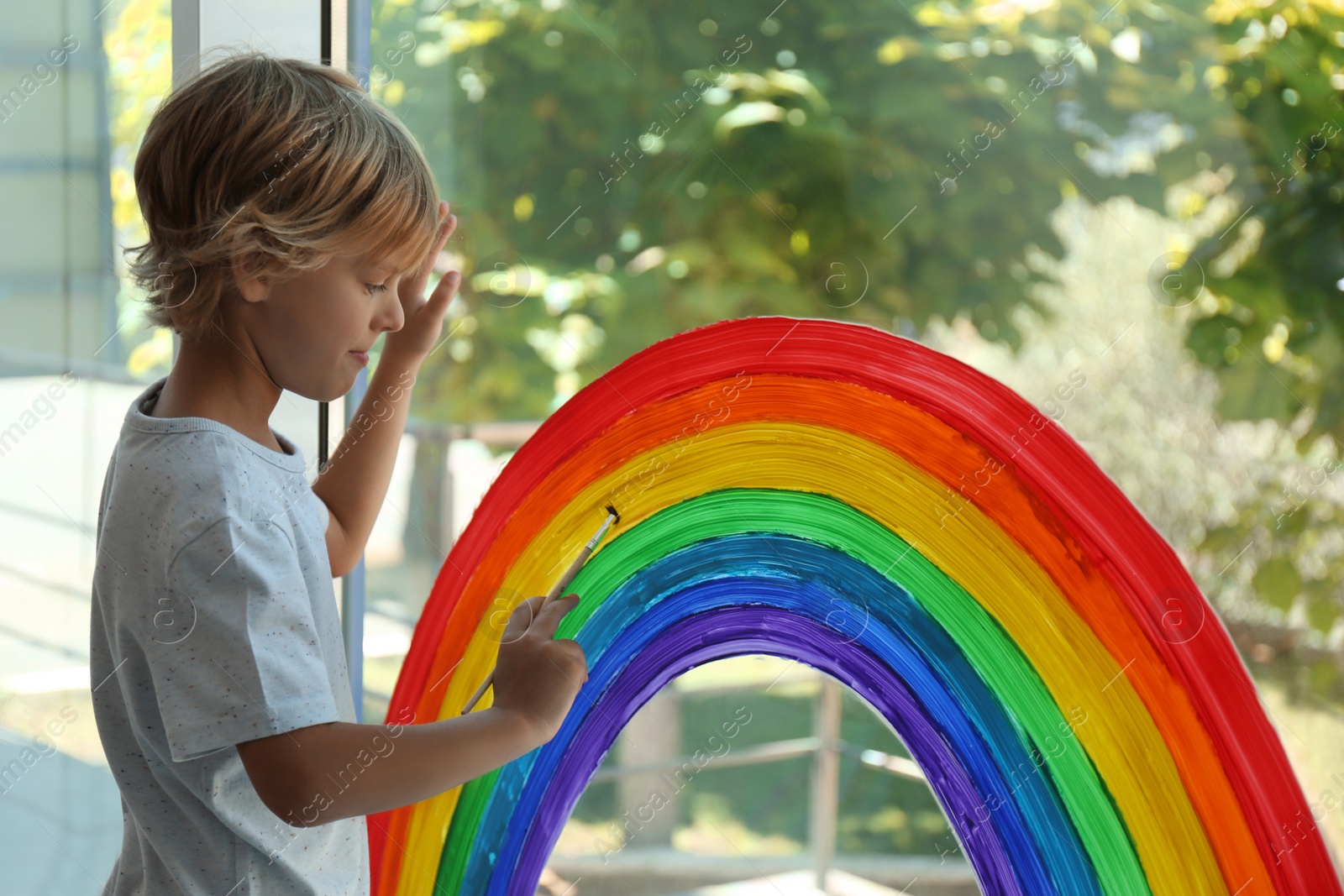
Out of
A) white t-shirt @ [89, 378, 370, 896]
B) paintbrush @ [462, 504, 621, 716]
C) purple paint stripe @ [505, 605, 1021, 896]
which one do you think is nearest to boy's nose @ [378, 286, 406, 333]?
white t-shirt @ [89, 378, 370, 896]

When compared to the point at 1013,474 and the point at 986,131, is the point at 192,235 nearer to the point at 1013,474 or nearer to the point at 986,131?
the point at 1013,474

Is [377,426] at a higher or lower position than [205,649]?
higher

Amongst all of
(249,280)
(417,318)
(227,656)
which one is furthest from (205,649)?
(417,318)

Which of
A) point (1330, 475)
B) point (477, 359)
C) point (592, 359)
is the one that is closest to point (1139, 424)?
point (1330, 475)

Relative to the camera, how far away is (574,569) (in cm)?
77

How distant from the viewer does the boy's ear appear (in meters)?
0.64

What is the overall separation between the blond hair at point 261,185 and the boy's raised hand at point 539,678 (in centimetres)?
28

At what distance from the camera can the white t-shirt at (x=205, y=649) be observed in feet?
1.91

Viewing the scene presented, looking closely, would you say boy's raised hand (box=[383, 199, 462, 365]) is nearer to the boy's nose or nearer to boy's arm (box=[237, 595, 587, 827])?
the boy's nose

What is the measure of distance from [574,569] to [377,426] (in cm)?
23

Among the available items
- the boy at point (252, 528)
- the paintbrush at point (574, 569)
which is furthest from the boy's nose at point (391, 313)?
the paintbrush at point (574, 569)

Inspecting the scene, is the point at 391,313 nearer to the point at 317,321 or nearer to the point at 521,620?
the point at 317,321

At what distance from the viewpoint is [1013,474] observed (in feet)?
2.30

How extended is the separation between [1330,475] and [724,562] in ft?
2.67
